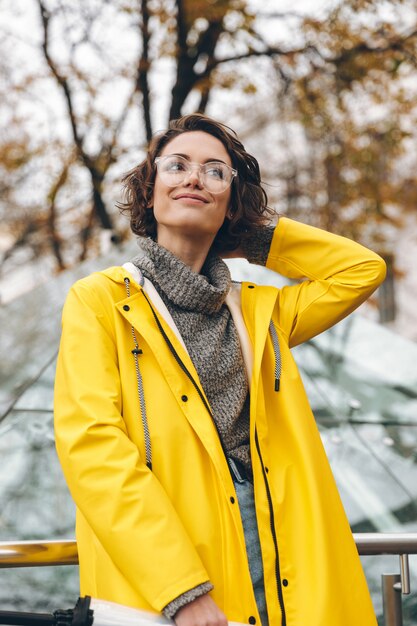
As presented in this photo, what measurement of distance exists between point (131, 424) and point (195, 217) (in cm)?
61

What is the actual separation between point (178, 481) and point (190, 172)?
0.85 metres

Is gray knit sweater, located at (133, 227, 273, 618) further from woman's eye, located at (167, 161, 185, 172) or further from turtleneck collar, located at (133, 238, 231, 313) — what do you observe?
woman's eye, located at (167, 161, 185, 172)

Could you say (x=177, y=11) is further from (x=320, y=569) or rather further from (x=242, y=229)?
(x=320, y=569)

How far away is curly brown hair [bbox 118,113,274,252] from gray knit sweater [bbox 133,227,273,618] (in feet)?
0.72

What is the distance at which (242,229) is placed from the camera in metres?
2.38

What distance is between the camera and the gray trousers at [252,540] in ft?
5.90

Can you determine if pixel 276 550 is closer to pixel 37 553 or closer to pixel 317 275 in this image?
pixel 37 553

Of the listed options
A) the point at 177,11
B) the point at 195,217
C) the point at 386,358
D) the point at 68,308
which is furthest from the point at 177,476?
the point at 177,11

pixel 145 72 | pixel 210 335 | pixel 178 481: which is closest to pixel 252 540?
pixel 178 481

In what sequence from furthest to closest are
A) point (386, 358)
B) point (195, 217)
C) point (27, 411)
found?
point (386, 358), point (27, 411), point (195, 217)

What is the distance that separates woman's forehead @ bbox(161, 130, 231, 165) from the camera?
7.03 ft

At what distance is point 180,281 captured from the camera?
1983 mm

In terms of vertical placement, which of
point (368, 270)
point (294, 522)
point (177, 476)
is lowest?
point (294, 522)

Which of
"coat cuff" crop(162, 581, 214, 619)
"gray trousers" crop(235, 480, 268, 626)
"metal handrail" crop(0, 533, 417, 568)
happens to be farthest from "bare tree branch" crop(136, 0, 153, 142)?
"coat cuff" crop(162, 581, 214, 619)
